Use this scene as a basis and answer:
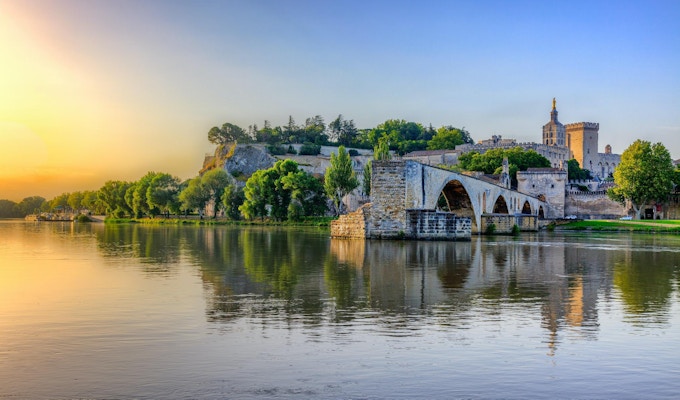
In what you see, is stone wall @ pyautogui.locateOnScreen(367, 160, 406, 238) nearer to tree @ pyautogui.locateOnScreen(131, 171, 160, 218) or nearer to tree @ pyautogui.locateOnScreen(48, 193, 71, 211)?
tree @ pyautogui.locateOnScreen(131, 171, 160, 218)

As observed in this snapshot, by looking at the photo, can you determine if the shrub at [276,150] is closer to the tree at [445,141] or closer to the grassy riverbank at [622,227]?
the tree at [445,141]

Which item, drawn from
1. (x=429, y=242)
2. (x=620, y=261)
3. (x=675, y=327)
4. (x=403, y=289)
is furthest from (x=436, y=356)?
(x=429, y=242)

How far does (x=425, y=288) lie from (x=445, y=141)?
12052 cm

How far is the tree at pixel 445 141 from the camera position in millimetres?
132250

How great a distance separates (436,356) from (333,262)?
13250 millimetres

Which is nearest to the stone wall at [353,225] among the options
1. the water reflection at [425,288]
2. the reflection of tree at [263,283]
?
the water reflection at [425,288]

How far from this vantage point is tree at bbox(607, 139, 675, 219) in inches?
2928

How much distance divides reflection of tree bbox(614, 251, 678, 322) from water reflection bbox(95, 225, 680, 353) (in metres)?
0.03

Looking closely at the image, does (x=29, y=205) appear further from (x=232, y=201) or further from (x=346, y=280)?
(x=346, y=280)

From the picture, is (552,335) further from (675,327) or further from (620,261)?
(620,261)

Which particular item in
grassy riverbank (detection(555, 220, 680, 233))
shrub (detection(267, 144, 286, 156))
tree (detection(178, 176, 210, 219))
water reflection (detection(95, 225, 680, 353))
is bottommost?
water reflection (detection(95, 225, 680, 353))

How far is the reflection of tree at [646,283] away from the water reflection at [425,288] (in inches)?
1.0

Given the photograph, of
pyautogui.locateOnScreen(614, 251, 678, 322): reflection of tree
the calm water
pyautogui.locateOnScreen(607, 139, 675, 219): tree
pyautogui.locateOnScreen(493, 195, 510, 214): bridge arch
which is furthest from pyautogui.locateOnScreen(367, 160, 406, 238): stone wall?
pyautogui.locateOnScreen(607, 139, 675, 219): tree

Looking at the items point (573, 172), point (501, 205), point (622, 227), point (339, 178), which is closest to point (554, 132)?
point (573, 172)
